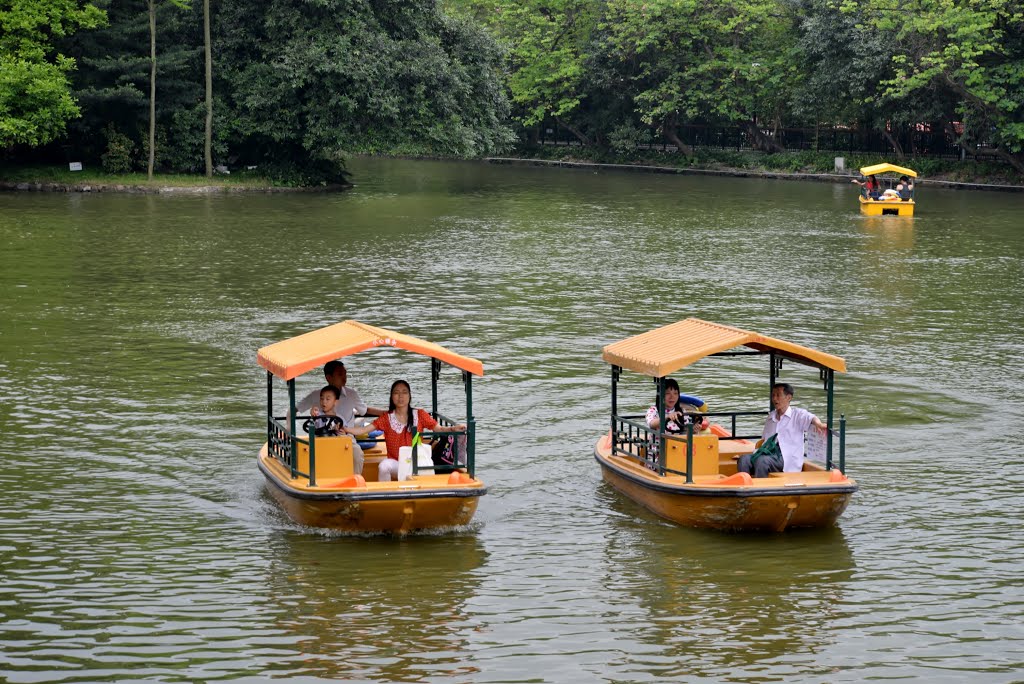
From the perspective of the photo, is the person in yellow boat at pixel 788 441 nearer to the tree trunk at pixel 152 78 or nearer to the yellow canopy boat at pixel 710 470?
the yellow canopy boat at pixel 710 470

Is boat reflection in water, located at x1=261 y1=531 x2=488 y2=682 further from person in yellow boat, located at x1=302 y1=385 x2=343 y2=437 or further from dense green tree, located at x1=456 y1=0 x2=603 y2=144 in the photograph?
dense green tree, located at x1=456 y1=0 x2=603 y2=144

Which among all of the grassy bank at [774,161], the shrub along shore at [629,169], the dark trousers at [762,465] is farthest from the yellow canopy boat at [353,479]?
the grassy bank at [774,161]

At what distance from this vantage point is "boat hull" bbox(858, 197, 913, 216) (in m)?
45.8

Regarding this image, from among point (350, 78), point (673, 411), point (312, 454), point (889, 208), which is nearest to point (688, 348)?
point (673, 411)

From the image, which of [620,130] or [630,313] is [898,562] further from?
[620,130]

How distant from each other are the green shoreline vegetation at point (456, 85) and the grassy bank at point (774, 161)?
0.15 m

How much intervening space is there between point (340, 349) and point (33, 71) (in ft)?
120

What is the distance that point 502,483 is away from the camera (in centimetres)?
1531

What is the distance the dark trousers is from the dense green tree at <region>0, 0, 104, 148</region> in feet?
123

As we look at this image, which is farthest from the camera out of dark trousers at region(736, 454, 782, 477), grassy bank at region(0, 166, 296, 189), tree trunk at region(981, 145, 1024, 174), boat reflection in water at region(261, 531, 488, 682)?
tree trunk at region(981, 145, 1024, 174)

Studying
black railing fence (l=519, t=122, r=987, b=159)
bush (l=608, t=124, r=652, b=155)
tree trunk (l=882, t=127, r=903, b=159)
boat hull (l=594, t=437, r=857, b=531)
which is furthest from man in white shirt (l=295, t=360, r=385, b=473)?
bush (l=608, t=124, r=652, b=155)

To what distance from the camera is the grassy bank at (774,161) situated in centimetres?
6138

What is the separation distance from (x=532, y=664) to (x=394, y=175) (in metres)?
56.2

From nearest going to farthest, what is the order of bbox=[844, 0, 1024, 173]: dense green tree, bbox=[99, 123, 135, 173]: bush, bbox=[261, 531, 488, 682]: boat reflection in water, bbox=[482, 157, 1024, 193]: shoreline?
bbox=[261, 531, 488, 682]: boat reflection in water → bbox=[99, 123, 135, 173]: bush → bbox=[844, 0, 1024, 173]: dense green tree → bbox=[482, 157, 1024, 193]: shoreline
